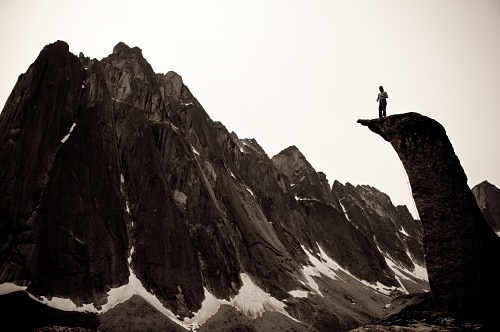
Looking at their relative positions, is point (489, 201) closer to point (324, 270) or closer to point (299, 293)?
point (324, 270)

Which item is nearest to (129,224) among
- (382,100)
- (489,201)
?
(382,100)

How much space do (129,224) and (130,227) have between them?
0.60 m

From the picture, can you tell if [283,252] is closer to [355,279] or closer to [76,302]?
[355,279]

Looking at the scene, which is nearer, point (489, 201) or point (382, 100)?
point (382, 100)

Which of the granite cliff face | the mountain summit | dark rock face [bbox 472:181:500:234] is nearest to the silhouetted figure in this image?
the mountain summit

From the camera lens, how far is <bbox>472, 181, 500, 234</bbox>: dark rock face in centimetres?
15775

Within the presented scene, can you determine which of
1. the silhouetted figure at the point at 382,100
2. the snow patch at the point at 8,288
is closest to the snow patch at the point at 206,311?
the snow patch at the point at 8,288

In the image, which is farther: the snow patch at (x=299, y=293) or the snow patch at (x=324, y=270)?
the snow patch at (x=324, y=270)

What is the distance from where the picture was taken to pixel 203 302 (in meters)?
53.4

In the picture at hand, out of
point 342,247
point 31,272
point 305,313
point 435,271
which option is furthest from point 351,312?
point 435,271

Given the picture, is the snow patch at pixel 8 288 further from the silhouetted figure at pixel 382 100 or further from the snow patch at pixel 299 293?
the snow patch at pixel 299 293

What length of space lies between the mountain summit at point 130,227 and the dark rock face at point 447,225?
99.7 ft

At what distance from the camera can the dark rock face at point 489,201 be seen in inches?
6211

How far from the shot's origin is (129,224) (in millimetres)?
Answer: 55500
